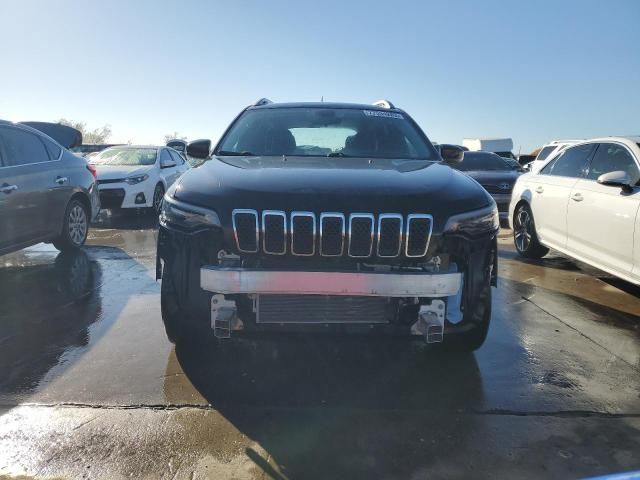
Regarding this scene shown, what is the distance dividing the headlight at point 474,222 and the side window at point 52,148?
5.51 meters

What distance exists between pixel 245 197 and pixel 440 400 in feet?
5.36

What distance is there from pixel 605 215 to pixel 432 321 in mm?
3310

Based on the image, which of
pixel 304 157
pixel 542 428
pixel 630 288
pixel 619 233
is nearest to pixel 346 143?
pixel 304 157

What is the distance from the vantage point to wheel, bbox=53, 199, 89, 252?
6.59m

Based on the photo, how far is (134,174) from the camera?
10.4m

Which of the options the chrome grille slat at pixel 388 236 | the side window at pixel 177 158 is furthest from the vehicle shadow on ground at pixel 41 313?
the side window at pixel 177 158

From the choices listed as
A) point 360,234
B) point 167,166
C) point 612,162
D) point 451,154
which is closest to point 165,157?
point 167,166

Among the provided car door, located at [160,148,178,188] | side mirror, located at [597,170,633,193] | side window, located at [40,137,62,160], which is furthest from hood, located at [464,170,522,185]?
side window, located at [40,137,62,160]

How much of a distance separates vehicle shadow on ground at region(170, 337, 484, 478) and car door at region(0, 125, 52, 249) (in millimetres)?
3177

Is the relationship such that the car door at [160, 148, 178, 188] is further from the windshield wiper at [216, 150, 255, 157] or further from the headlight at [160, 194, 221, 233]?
the headlight at [160, 194, 221, 233]

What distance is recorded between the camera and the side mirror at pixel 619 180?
4714mm

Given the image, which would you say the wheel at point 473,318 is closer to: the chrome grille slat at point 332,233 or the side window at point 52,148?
the chrome grille slat at point 332,233

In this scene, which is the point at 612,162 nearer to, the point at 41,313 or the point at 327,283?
the point at 327,283

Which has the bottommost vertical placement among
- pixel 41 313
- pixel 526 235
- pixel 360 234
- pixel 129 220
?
pixel 129 220
